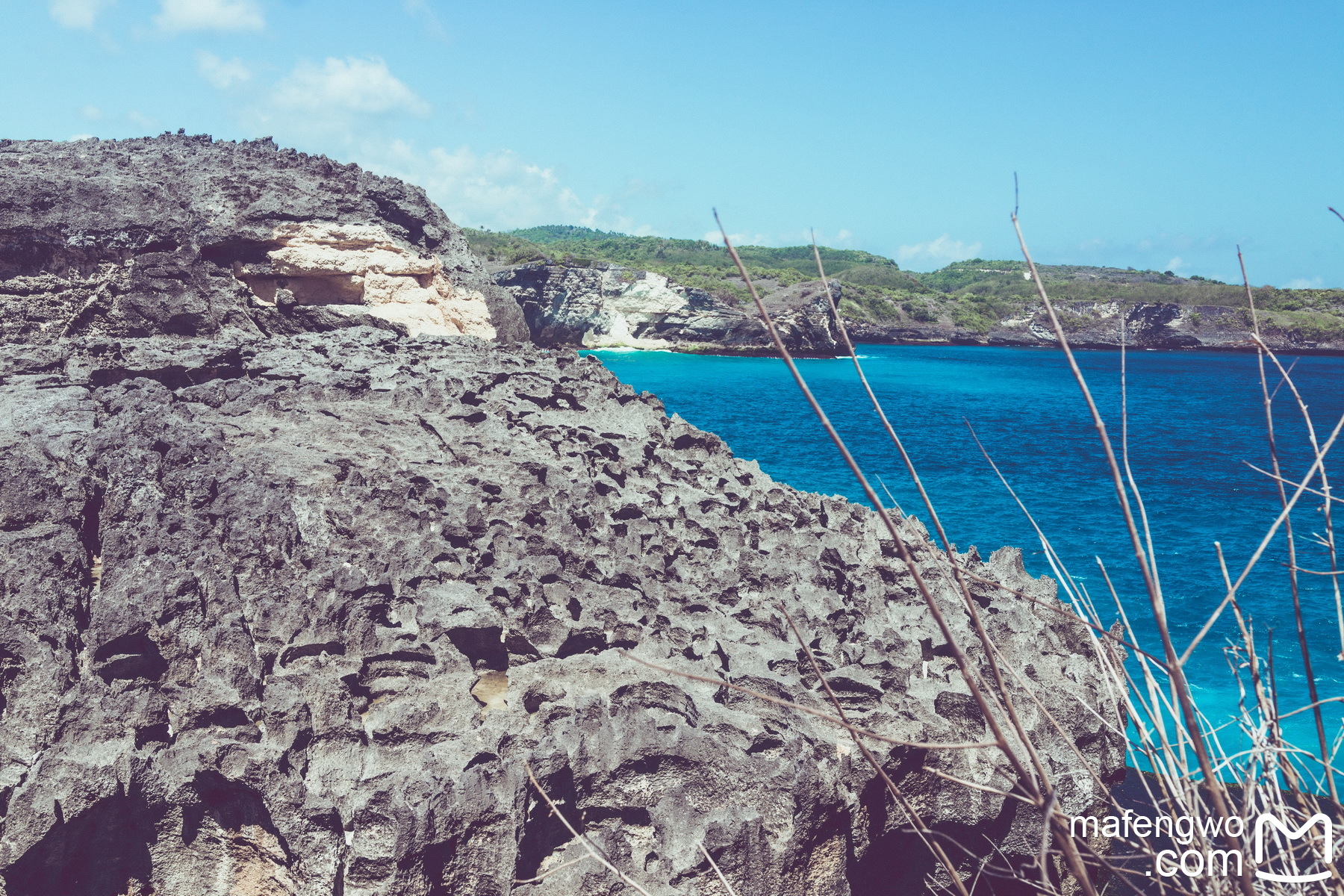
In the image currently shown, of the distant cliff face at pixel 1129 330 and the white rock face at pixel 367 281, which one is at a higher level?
the distant cliff face at pixel 1129 330

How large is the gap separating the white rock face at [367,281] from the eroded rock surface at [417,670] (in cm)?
266

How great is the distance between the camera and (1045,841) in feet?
3.96

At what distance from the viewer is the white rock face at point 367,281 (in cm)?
1042

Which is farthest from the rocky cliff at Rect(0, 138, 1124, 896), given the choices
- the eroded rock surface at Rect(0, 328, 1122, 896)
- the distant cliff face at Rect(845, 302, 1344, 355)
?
the distant cliff face at Rect(845, 302, 1344, 355)

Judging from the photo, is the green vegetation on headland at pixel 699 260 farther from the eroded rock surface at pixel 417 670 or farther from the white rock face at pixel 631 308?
the eroded rock surface at pixel 417 670

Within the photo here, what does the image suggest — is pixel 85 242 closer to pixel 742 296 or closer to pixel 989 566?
pixel 989 566

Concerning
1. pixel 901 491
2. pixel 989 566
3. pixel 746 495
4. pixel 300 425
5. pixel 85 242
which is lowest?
pixel 901 491

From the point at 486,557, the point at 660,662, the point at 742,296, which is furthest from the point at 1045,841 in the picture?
the point at 742,296

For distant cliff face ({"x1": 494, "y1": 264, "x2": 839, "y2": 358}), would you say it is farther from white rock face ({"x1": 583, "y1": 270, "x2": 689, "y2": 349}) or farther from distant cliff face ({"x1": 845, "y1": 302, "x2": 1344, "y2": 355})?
distant cliff face ({"x1": 845, "y1": 302, "x2": 1344, "y2": 355})

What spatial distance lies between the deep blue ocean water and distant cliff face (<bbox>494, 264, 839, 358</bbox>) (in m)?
5.02

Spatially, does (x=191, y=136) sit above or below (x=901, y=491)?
above

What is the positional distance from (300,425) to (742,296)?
63352 millimetres

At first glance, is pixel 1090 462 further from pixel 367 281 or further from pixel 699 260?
pixel 699 260

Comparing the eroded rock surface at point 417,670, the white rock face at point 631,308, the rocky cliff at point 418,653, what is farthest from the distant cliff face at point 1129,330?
the eroded rock surface at point 417,670
